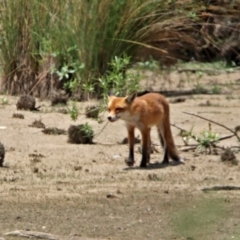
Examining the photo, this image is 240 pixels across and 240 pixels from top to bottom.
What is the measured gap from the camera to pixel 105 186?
332 inches

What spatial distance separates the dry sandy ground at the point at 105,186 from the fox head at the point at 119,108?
476mm

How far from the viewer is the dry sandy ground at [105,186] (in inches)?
268

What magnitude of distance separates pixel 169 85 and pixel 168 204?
326 inches

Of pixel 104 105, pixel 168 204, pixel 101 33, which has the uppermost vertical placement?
pixel 101 33

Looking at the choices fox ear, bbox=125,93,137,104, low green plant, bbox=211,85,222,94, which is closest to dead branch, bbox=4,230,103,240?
fox ear, bbox=125,93,137,104

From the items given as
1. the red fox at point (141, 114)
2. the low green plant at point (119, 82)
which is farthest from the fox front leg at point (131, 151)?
the low green plant at point (119, 82)

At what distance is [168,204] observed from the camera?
306 inches

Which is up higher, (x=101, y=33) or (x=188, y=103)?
(x=101, y=33)

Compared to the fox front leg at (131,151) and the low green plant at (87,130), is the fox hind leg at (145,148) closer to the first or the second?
the fox front leg at (131,151)

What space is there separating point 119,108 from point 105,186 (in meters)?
1.22

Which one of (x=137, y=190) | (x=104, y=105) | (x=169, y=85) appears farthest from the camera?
(x=169, y=85)

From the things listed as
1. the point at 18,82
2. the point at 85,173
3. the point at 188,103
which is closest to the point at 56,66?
the point at 18,82

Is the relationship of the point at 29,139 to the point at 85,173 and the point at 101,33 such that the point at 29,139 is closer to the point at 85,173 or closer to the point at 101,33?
the point at 85,173

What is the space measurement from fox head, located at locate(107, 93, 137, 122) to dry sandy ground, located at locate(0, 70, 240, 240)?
48 cm
